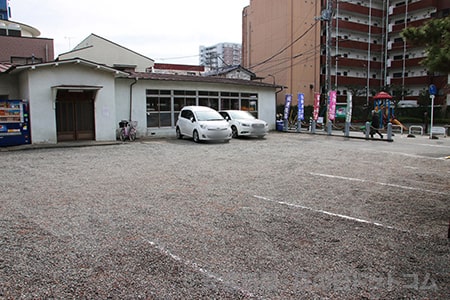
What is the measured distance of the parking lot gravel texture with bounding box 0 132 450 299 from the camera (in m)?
3.21

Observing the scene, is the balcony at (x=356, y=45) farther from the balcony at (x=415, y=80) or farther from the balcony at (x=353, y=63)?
the balcony at (x=415, y=80)

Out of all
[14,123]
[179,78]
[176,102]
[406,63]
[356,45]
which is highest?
[356,45]

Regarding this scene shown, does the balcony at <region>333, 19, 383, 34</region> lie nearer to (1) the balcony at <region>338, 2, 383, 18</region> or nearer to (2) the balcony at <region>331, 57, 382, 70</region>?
(1) the balcony at <region>338, 2, 383, 18</region>

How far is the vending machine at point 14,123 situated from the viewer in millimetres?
13852

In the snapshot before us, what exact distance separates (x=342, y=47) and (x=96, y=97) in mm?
31976

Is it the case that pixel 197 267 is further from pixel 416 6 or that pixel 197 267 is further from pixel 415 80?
pixel 416 6

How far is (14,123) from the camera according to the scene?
14.0 metres

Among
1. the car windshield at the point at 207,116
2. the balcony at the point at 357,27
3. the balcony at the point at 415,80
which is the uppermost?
the balcony at the point at 357,27

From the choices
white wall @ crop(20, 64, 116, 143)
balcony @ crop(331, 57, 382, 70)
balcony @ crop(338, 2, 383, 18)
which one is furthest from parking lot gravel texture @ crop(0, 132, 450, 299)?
balcony @ crop(338, 2, 383, 18)

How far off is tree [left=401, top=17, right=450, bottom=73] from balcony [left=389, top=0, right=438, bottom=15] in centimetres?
3817

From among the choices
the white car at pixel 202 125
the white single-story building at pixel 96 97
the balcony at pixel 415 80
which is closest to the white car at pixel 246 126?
the white car at pixel 202 125

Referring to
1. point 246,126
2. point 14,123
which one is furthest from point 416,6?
point 14,123

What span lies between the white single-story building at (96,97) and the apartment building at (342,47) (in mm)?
18787

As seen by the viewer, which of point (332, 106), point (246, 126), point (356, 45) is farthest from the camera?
point (356, 45)
